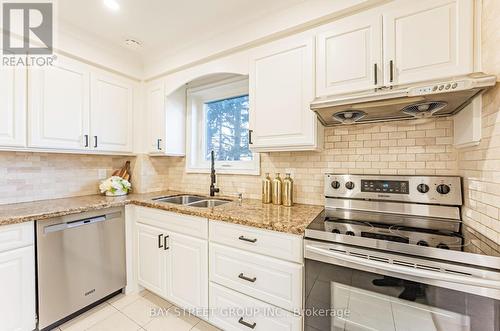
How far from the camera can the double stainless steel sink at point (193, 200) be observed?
7.11 feet

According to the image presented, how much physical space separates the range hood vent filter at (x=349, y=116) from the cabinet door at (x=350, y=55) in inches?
5.3

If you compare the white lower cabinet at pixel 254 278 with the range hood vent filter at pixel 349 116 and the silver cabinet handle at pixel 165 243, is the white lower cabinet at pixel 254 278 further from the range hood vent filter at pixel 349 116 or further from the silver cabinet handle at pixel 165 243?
the range hood vent filter at pixel 349 116

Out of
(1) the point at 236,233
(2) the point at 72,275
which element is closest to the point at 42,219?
(2) the point at 72,275

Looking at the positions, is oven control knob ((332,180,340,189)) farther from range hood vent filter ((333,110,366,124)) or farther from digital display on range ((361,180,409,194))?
range hood vent filter ((333,110,366,124))

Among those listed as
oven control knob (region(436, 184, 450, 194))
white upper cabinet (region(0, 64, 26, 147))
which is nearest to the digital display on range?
oven control knob (region(436, 184, 450, 194))

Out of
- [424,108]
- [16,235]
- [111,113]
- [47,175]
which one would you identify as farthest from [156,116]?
[424,108]

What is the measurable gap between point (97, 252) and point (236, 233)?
50.5 inches

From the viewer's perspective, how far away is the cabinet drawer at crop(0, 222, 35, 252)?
1383 millimetres

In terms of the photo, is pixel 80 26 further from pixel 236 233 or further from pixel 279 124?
pixel 236 233

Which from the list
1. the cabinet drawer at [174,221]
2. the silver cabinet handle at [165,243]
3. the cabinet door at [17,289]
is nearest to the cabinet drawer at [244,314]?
the cabinet drawer at [174,221]

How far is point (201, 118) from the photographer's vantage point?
2676 millimetres

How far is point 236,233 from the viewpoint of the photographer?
1.43 meters

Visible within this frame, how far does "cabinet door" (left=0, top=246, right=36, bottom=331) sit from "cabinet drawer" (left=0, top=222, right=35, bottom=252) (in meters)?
0.04

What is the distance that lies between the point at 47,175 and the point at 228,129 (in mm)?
1773
